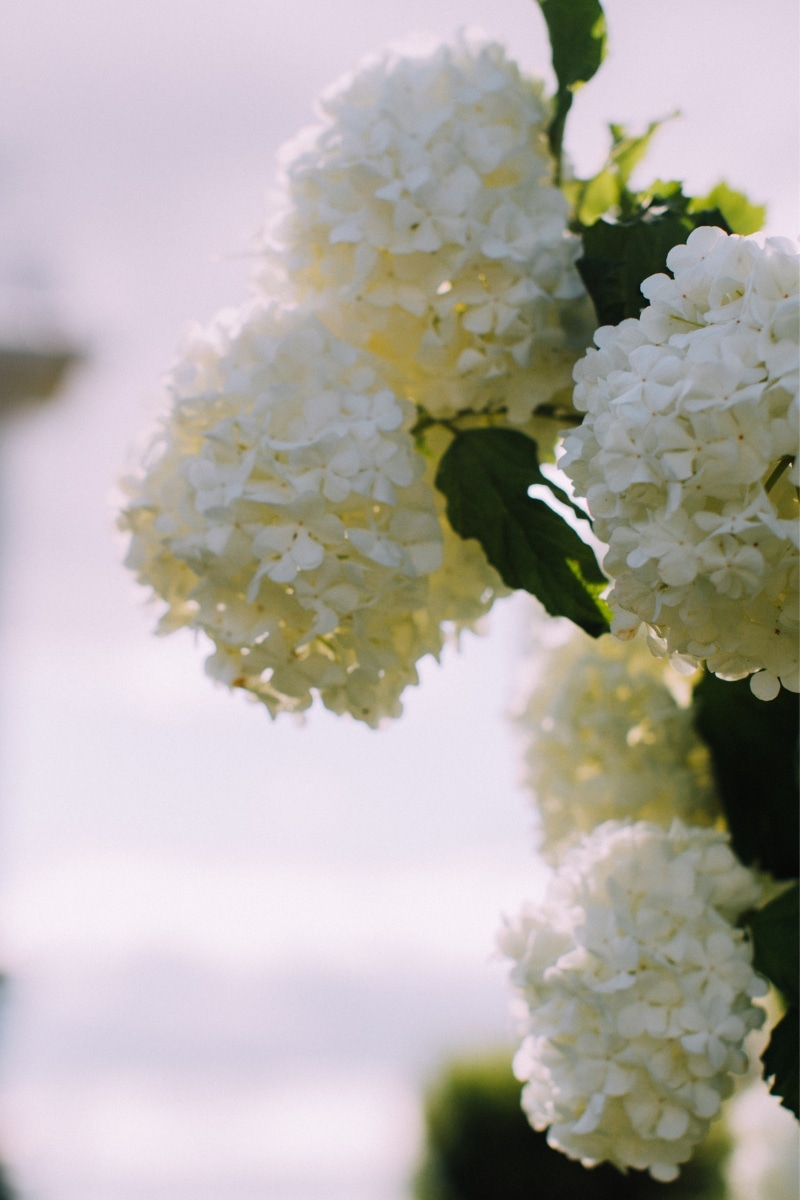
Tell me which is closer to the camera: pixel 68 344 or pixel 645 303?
pixel 645 303

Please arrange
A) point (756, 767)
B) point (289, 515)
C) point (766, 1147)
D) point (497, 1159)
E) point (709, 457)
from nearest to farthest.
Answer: point (709, 457) < point (289, 515) < point (756, 767) < point (766, 1147) < point (497, 1159)

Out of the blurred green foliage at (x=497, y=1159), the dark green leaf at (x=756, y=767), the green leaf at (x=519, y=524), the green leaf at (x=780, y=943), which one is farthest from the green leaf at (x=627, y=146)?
the blurred green foliage at (x=497, y=1159)

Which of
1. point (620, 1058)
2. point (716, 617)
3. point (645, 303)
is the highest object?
point (645, 303)

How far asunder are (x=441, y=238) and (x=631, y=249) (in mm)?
94

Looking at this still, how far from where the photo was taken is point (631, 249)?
54cm

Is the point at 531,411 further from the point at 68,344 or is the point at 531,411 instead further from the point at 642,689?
the point at 68,344

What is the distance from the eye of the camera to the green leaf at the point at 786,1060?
1.76ft

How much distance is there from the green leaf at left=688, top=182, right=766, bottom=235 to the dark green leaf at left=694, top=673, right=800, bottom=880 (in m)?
0.25

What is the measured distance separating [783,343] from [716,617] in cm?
10

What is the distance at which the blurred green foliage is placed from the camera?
258 cm

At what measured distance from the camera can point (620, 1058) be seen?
55 cm

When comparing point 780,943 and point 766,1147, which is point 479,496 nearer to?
point 780,943

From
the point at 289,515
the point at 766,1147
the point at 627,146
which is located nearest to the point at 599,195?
the point at 627,146

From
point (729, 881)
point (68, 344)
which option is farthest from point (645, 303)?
point (68, 344)
